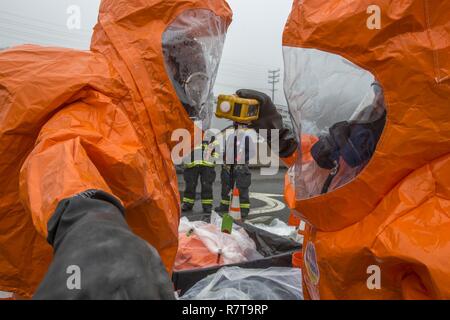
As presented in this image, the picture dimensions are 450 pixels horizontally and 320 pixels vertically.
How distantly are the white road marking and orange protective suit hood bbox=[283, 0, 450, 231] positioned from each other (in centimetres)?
672

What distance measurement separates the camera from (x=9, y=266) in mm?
1723

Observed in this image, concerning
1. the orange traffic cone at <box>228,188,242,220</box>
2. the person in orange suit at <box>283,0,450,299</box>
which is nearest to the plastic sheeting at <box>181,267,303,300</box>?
the person in orange suit at <box>283,0,450,299</box>

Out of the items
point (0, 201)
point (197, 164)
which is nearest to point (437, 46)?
point (0, 201)

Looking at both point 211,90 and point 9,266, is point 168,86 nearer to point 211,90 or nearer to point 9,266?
point 211,90

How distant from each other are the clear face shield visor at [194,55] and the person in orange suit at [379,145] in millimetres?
633

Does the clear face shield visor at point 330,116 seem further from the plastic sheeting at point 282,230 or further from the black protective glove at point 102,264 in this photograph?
the plastic sheeting at point 282,230

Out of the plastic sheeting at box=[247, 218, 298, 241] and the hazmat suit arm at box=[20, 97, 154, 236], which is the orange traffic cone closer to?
the plastic sheeting at box=[247, 218, 298, 241]

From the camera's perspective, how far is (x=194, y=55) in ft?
7.54

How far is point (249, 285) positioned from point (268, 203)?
6.72 meters

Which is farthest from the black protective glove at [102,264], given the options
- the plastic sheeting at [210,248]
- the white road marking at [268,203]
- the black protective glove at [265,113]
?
the white road marking at [268,203]

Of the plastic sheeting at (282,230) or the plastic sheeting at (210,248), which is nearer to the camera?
the plastic sheeting at (210,248)

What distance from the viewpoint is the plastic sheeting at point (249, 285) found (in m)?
2.59

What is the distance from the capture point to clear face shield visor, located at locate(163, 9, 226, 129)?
2105mm
